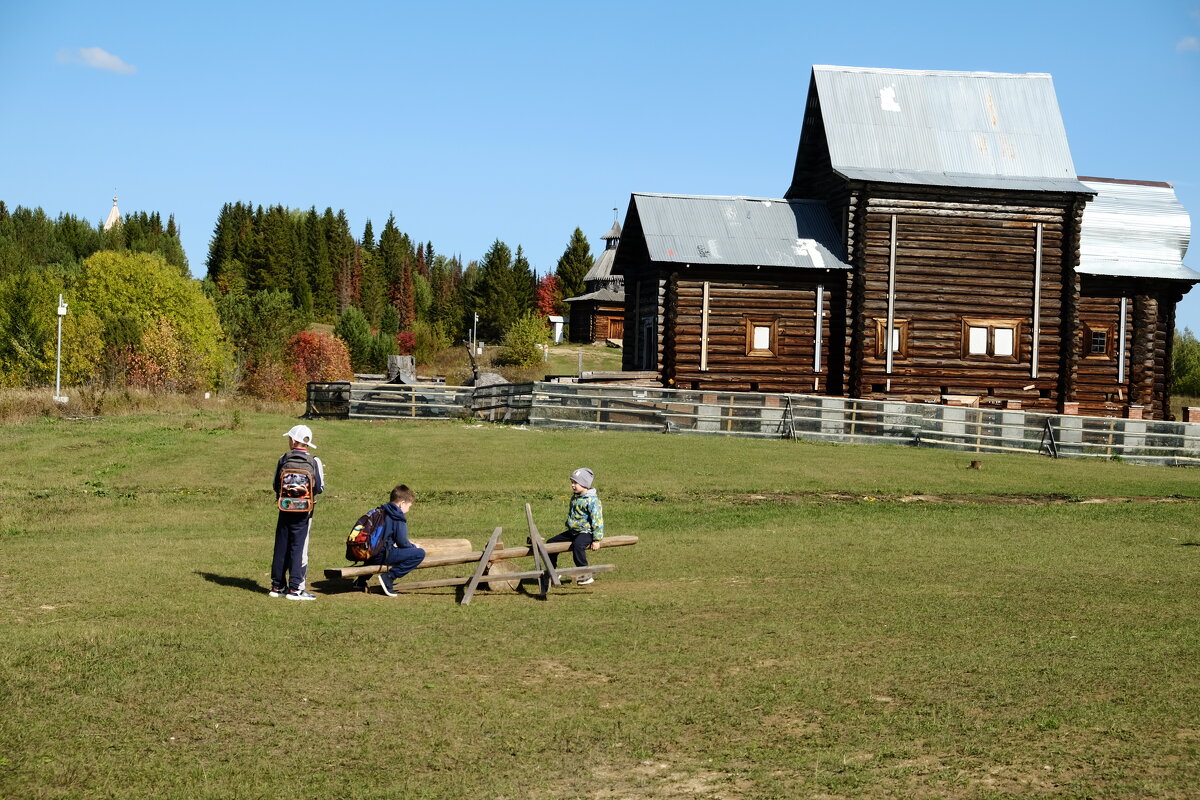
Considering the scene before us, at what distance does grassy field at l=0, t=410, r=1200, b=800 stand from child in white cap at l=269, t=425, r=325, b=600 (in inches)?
22.1

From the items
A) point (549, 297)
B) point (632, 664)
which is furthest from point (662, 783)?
point (549, 297)

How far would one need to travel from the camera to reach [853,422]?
3594cm

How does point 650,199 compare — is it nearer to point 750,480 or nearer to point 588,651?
point 750,480

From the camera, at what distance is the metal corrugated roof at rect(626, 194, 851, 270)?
41844 millimetres

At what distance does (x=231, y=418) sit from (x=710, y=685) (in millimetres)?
27199

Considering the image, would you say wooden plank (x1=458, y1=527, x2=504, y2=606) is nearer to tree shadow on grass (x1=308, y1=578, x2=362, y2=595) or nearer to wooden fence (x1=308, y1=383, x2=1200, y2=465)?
tree shadow on grass (x1=308, y1=578, x2=362, y2=595)

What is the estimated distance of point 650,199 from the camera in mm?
43938

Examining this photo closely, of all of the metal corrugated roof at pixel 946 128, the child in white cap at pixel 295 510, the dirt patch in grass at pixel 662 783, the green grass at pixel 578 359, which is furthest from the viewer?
the green grass at pixel 578 359

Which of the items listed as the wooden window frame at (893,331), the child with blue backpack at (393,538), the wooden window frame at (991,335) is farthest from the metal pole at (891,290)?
the child with blue backpack at (393,538)

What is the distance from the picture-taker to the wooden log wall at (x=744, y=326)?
4191cm

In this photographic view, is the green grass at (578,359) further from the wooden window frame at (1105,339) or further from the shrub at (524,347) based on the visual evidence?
the wooden window frame at (1105,339)

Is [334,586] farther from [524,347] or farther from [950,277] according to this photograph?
[524,347]

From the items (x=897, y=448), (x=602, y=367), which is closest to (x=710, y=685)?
(x=897, y=448)

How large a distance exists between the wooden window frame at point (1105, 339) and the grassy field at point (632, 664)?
23942 mm
